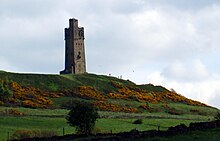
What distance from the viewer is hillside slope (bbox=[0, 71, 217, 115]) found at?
128375mm

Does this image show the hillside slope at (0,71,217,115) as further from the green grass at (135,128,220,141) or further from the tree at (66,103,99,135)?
the green grass at (135,128,220,141)

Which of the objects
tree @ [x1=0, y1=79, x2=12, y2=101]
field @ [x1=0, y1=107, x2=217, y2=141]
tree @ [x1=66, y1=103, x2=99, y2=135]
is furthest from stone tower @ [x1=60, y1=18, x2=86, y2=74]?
tree @ [x1=66, y1=103, x2=99, y2=135]

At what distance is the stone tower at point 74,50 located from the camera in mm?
190375

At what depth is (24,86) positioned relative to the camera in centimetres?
14300

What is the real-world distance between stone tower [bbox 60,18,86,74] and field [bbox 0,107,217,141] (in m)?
72.3

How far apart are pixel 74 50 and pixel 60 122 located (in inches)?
3772

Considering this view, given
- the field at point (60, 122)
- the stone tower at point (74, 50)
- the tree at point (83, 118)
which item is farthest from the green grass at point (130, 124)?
the stone tower at point (74, 50)

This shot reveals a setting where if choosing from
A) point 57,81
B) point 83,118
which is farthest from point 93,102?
point 83,118

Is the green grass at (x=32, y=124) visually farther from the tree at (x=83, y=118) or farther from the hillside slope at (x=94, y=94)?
the hillside slope at (x=94, y=94)

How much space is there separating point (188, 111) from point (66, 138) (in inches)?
3112

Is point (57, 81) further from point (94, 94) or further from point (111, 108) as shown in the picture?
point (111, 108)

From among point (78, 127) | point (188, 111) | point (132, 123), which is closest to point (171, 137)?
point (78, 127)

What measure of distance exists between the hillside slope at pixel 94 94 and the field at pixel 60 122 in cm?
1082

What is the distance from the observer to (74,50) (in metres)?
191
